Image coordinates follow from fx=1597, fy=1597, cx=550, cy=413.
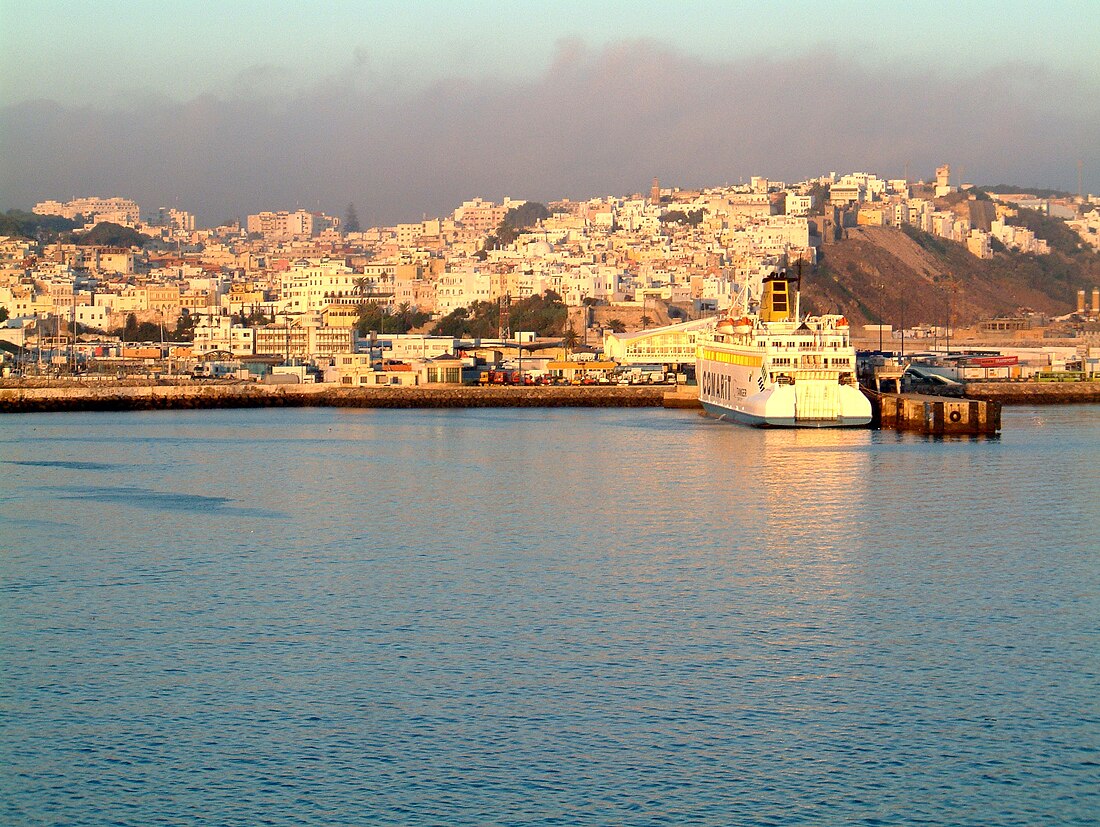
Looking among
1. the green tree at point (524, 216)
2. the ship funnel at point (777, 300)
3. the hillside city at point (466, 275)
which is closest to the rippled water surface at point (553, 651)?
the ship funnel at point (777, 300)

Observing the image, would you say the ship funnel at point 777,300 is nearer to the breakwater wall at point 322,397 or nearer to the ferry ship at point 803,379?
the ferry ship at point 803,379

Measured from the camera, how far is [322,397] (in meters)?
52.1

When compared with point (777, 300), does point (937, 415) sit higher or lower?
lower

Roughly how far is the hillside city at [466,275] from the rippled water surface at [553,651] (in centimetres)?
2339

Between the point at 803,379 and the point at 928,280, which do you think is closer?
the point at 803,379

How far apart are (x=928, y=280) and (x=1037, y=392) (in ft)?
177

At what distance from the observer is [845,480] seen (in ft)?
85.1

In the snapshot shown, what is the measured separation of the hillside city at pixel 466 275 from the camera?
222 ft

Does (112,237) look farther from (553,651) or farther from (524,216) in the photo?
(553,651)

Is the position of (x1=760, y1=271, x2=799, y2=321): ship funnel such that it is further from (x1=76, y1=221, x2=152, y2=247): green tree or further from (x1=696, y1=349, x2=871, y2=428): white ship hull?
(x1=76, y1=221, x2=152, y2=247): green tree

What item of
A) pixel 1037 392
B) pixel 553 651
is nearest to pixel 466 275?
pixel 1037 392

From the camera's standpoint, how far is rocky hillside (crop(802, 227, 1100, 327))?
9400cm

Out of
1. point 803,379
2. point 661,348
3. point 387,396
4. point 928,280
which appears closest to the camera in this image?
point 803,379

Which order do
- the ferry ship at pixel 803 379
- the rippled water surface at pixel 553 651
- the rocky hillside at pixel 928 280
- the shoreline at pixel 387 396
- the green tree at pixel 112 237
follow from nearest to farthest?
the rippled water surface at pixel 553 651 < the ferry ship at pixel 803 379 < the shoreline at pixel 387 396 < the rocky hillside at pixel 928 280 < the green tree at pixel 112 237
